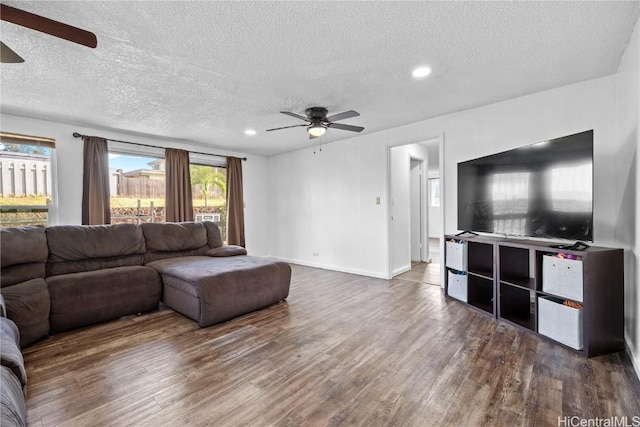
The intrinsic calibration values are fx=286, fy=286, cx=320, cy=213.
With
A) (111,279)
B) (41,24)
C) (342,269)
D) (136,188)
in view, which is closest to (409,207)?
(342,269)

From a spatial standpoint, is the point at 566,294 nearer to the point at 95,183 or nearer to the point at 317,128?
the point at 317,128

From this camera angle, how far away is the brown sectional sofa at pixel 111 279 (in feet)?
8.43

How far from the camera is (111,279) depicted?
9.77 ft

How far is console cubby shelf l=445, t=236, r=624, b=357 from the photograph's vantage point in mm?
2104

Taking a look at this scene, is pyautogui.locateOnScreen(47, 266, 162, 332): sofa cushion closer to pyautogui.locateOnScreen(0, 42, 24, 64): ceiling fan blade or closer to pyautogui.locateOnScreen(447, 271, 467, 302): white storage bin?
pyautogui.locateOnScreen(0, 42, 24, 64): ceiling fan blade

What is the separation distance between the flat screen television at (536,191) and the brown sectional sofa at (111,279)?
2367 millimetres

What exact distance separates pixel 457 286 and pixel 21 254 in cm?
449

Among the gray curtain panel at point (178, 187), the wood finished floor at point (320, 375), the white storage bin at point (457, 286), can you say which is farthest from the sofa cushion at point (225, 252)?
the white storage bin at point (457, 286)

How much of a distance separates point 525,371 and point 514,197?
1.53 meters

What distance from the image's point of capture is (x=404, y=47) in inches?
84.0

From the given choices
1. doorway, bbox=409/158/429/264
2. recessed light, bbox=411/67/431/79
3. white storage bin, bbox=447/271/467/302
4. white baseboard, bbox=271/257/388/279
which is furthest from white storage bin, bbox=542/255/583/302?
doorway, bbox=409/158/429/264

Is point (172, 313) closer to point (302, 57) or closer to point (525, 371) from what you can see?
point (302, 57)

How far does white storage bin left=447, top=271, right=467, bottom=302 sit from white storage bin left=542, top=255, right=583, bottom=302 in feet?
2.99

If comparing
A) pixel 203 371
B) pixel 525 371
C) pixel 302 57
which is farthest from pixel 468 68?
pixel 203 371
